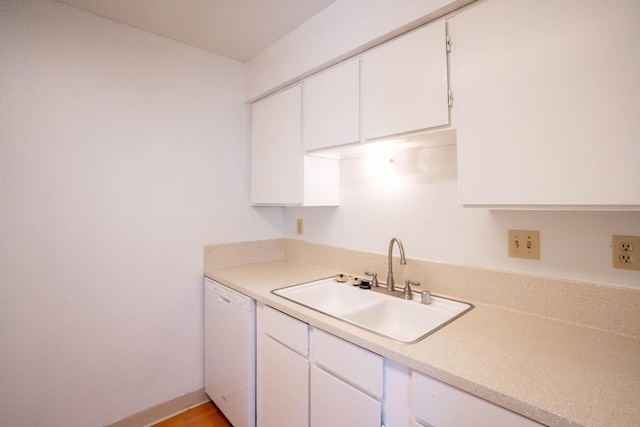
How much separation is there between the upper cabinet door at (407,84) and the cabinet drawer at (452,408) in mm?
915

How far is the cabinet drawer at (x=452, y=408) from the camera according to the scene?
71 centimetres

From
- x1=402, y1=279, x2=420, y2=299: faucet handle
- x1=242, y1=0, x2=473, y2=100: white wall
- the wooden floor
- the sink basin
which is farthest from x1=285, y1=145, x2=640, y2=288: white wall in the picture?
the wooden floor

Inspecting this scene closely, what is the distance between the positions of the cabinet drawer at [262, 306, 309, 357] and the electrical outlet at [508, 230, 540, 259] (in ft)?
3.08

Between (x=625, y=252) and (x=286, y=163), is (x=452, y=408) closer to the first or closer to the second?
(x=625, y=252)

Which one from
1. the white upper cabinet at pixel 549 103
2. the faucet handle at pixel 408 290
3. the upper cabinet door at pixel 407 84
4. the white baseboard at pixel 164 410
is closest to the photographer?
the white upper cabinet at pixel 549 103

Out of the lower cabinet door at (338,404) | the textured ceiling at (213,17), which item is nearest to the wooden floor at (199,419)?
the lower cabinet door at (338,404)

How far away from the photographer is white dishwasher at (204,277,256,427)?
1537 millimetres

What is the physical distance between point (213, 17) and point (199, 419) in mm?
2467

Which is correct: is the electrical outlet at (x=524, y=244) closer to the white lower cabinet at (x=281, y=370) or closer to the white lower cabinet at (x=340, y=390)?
the white lower cabinet at (x=340, y=390)

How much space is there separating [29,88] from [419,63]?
191 cm

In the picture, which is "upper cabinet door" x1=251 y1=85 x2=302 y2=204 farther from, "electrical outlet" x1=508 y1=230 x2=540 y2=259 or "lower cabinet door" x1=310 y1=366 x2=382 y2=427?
"electrical outlet" x1=508 y1=230 x2=540 y2=259

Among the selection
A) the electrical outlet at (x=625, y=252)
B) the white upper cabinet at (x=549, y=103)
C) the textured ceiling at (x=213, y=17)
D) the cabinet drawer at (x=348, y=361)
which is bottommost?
the cabinet drawer at (x=348, y=361)

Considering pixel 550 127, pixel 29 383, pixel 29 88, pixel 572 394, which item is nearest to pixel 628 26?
pixel 550 127

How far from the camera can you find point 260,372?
1.51m
